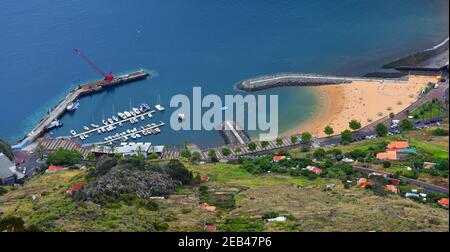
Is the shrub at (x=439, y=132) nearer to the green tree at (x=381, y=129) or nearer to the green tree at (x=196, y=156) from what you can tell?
the green tree at (x=381, y=129)

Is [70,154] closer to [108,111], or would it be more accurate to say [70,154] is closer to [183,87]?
[108,111]

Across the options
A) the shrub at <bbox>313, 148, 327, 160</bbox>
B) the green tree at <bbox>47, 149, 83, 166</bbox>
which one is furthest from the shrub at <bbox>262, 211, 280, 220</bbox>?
the green tree at <bbox>47, 149, 83, 166</bbox>

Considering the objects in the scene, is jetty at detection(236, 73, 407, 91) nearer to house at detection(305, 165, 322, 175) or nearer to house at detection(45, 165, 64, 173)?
house at detection(305, 165, 322, 175)

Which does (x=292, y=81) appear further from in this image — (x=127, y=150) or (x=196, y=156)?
(x=127, y=150)

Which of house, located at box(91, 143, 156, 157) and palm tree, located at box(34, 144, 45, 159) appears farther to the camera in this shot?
palm tree, located at box(34, 144, 45, 159)

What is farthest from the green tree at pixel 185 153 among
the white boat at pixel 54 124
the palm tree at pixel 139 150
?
the white boat at pixel 54 124

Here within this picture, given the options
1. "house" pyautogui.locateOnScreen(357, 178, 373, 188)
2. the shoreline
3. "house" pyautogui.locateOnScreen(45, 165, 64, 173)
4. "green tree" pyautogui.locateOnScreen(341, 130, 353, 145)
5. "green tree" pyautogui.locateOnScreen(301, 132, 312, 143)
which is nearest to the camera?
"house" pyautogui.locateOnScreen(357, 178, 373, 188)

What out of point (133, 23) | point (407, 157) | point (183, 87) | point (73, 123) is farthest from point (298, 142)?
point (133, 23)

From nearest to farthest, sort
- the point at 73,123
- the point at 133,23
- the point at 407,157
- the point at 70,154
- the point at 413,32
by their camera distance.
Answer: the point at 407,157 < the point at 70,154 < the point at 73,123 < the point at 413,32 < the point at 133,23
